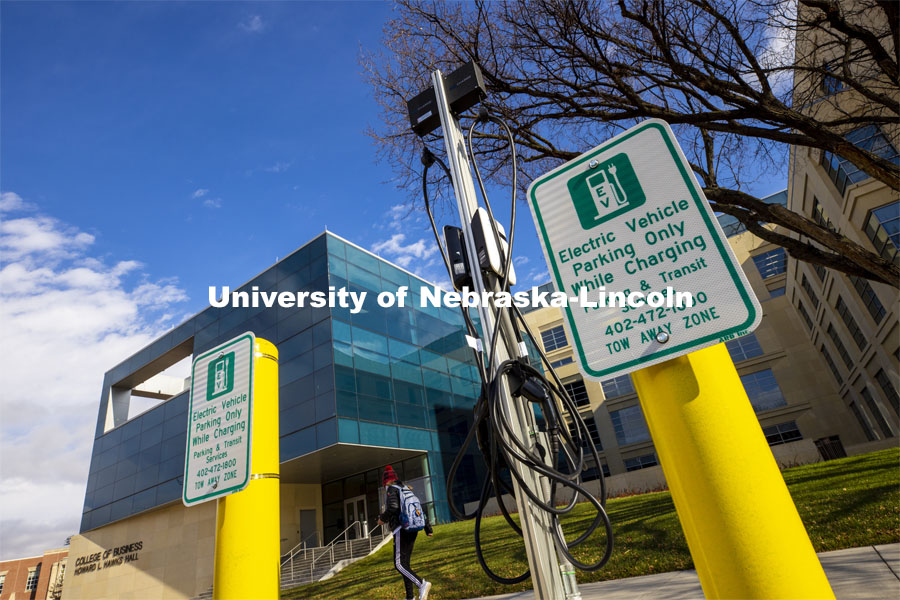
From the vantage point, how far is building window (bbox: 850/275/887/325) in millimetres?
19812

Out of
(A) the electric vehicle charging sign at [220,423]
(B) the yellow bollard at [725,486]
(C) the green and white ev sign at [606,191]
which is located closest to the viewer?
(B) the yellow bollard at [725,486]

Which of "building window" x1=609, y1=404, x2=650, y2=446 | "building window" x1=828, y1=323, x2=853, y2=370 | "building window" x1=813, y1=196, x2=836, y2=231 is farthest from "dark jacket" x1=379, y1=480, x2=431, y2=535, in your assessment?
"building window" x1=609, y1=404, x2=650, y2=446

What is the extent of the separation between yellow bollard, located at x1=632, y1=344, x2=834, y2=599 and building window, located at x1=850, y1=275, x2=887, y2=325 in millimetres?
24308

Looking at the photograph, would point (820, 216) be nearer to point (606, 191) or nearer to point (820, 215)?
→ point (820, 215)

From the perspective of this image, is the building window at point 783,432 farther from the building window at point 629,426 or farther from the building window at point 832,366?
the building window at point 629,426

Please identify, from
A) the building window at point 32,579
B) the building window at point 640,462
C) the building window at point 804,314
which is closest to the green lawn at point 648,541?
the building window at point 640,462

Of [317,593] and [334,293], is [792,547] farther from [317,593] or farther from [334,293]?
[334,293]

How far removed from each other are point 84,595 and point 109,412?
9.66 metres

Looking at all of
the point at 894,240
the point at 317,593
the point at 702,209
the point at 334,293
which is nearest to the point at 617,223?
the point at 702,209

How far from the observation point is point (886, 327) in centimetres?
1900

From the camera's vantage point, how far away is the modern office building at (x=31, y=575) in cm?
6406

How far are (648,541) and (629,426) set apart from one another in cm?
2866

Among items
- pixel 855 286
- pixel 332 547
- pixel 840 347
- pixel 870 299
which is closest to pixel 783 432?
pixel 840 347

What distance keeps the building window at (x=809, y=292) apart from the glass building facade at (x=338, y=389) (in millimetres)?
20354
